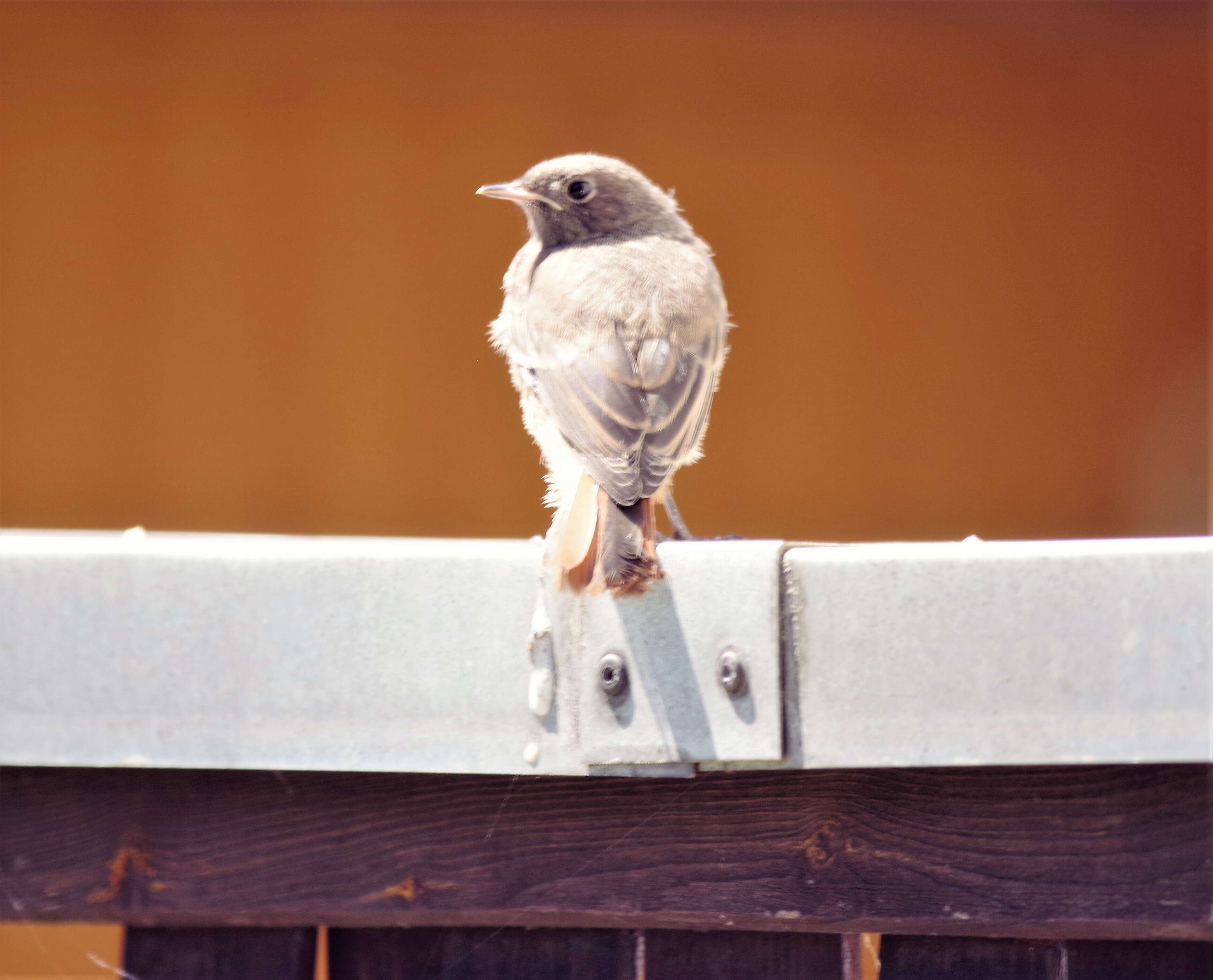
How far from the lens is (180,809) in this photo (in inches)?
67.6

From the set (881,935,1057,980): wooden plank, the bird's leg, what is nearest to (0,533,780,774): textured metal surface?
(881,935,1057,980): wooden plank

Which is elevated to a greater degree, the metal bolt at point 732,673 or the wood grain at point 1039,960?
the metal bolt at point 732,673

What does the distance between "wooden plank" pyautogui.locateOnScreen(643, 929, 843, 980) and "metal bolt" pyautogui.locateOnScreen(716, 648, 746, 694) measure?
14.3 inches

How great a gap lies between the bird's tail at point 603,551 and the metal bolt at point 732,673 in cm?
13

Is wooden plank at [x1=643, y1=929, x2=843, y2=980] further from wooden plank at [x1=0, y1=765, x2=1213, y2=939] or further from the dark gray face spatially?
the dark gray face

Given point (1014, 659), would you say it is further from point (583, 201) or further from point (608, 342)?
point (583, 201)

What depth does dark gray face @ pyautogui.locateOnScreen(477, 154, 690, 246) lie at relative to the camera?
13.5 ft

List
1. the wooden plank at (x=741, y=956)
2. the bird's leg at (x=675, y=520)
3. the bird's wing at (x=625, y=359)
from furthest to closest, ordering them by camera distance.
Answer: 1. the bird's leg at (x=675, y=520)
2. the bird's wing at (x=625, y=359)
3. the wooden plank at (x=741, y=956)

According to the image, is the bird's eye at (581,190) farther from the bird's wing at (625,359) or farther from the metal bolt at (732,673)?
the metal bolt at (732,673)

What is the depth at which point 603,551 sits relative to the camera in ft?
5.63

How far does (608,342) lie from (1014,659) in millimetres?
1783

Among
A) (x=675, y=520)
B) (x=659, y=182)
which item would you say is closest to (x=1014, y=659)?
(x=675, y=520)

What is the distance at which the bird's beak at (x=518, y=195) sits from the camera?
13.4 feet

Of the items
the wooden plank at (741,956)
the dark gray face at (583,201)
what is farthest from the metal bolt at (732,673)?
the dark gray face at (583,201)
